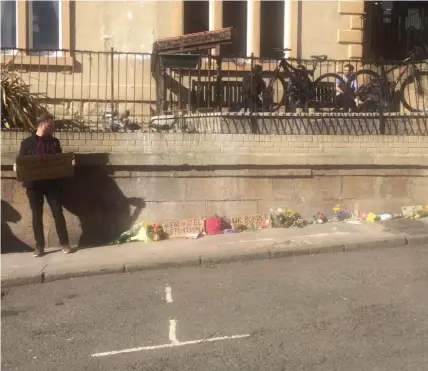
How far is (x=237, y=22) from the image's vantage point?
1328cm

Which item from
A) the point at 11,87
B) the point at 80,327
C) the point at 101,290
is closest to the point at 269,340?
the point at 80,327

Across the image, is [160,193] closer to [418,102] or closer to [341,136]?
[341,136]

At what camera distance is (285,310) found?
5.39m

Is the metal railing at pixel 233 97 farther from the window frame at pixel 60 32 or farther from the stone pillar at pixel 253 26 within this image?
the stone pillar at pixel 253 26

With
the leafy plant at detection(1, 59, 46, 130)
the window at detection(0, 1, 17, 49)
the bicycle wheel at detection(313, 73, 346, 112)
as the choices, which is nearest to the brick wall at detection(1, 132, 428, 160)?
the leafy plant at detection(1, 59, 46, 130)

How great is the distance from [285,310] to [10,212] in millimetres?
4726

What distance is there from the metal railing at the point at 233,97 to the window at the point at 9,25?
2.76 ft

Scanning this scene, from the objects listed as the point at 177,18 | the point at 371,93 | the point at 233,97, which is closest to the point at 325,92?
the point at 371,93

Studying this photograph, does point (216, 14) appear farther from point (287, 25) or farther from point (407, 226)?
point (407, 226)

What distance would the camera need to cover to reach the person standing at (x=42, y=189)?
7758 mm

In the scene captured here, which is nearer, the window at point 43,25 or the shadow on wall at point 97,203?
the shadow on wall at point 97,203

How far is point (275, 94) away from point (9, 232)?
5368mm

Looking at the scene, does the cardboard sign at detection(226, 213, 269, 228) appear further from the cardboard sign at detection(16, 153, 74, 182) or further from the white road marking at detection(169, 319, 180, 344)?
the white road marking at detection(169, 319, 180, 344)

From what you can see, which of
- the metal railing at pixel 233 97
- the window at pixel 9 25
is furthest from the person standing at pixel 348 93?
the window at pixel 9 25
